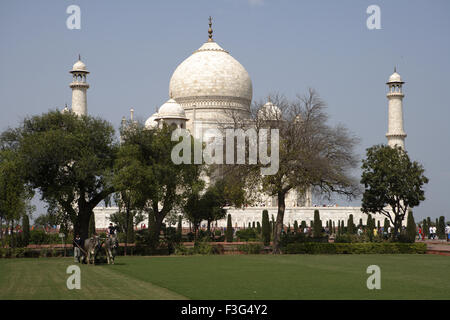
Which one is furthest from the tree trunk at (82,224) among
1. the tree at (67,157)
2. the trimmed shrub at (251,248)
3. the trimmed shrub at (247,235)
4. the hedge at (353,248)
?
the trimmed shrub at (247,235)

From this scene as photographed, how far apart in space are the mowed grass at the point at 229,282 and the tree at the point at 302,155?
8515 millimetres

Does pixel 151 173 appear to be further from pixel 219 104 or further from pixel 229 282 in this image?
pixel 219 104

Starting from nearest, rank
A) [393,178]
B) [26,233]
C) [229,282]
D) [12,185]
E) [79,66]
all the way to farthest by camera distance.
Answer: [229,282], [12,185], [26,233], [393,178], [79,66]

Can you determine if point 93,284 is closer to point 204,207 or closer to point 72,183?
point 72,183

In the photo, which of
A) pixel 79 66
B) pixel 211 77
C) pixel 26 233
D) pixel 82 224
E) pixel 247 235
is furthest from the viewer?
pixel 211 77

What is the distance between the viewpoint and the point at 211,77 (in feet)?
202

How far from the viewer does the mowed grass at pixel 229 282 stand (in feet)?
42.4

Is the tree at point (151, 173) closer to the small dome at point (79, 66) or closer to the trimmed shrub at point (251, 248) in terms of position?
the trimmed shrub at point (251, 248)

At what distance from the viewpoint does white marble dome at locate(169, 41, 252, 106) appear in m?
61.7

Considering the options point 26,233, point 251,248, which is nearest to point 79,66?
point 26,233

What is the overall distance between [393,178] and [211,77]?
27.3 meters

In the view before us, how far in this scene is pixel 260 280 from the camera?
15812 mm
